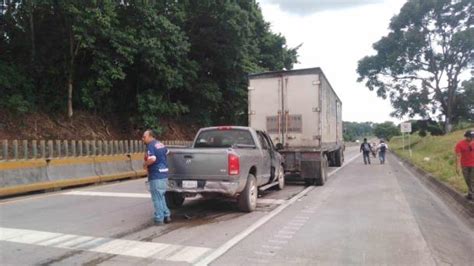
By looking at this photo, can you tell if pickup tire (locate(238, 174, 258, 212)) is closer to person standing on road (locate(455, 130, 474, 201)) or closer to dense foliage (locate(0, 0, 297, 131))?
person standing on road (locate(455, 130, 474, 201))

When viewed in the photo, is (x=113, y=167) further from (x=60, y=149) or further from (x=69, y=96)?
(x=69, y=96)

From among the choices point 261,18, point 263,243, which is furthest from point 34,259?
point 261,18

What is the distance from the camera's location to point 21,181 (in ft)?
39.8

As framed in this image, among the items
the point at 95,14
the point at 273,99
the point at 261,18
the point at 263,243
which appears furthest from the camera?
the point at 261,18

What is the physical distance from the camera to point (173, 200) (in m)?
10.1

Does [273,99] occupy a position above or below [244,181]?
above

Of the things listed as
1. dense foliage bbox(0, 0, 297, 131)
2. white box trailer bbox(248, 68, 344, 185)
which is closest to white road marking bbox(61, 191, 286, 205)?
white box trailer bbox(248, 68, 344, 185)

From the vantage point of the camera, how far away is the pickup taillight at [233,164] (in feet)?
29.0

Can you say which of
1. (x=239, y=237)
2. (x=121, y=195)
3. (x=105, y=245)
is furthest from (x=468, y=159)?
(x=121, y=195)

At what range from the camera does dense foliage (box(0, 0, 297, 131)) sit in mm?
21688

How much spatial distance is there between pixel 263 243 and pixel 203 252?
1.02 metres

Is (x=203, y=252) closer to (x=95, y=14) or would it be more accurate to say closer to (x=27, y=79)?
(x=95, y=14)

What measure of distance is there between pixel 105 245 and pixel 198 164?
289 cm

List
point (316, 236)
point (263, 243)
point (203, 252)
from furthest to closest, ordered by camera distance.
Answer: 1. point (316, 236)
2. point (263, 243)
3. point (203, 252)
